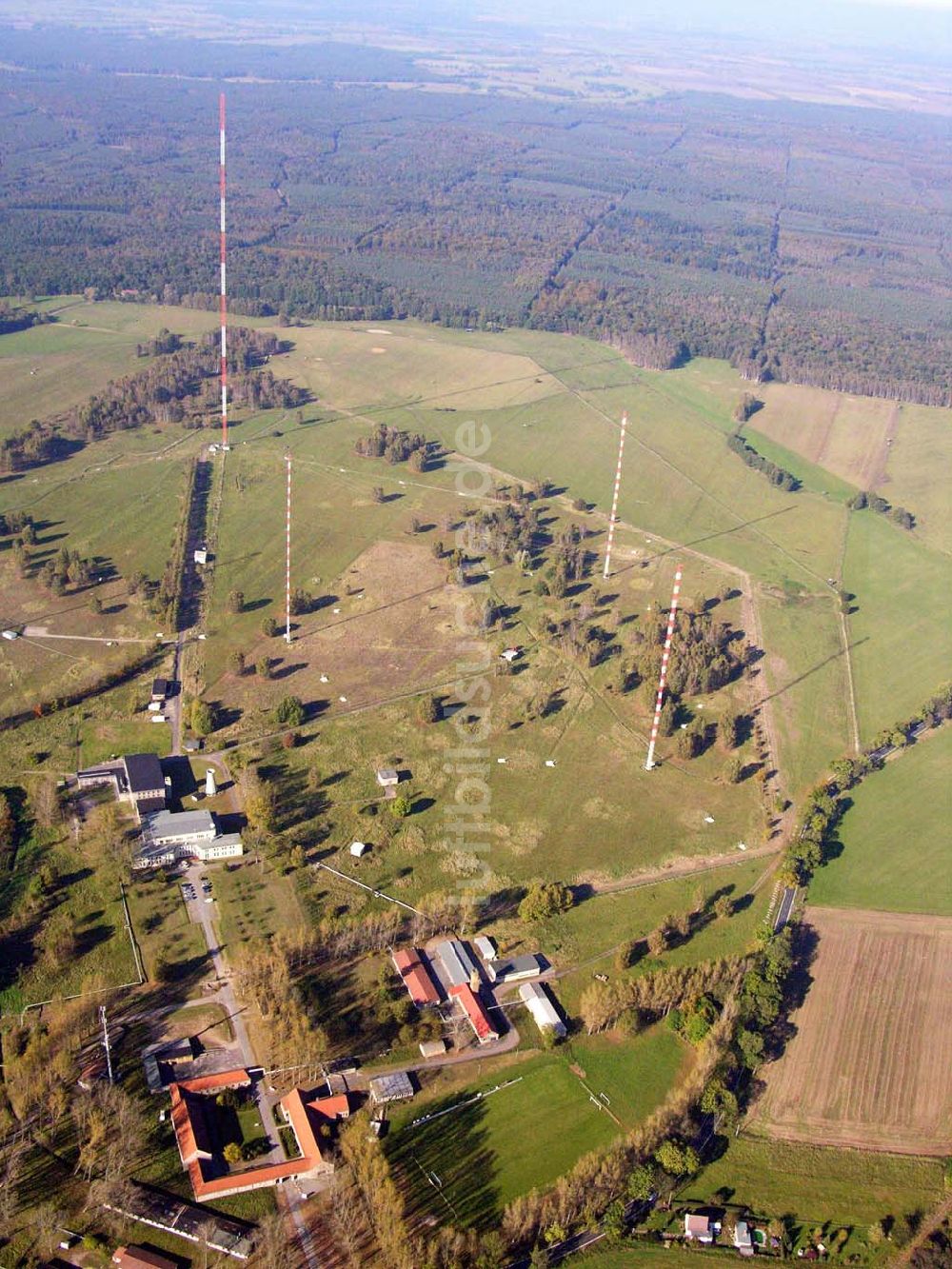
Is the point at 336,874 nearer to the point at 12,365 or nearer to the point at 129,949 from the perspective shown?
the point at 129,949

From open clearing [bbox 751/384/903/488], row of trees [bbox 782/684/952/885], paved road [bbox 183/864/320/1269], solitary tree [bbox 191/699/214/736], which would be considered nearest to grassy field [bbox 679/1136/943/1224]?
paved road [bbox 183/864/320/1269]

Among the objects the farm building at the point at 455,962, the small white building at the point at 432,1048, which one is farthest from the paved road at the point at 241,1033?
the farm building at the point at 455,962

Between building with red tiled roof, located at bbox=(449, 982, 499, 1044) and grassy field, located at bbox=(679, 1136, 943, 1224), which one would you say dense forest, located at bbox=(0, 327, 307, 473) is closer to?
building with red tiled roof, located at bbox=(449, 982, 499, 1044)

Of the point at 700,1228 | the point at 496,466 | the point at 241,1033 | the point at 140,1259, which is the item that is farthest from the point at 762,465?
the point at 140,1259

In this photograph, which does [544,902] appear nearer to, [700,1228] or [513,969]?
[513,969]

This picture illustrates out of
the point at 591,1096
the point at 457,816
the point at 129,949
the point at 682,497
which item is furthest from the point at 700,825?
the point at 682,497

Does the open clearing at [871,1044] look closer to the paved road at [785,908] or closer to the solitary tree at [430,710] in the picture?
the paved road at [785,908]
